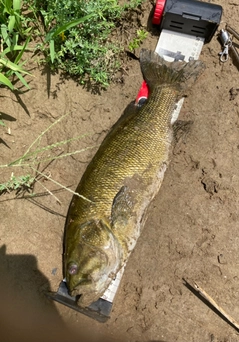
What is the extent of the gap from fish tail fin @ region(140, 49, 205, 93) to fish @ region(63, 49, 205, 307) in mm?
79

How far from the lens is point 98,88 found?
→ 389 cm

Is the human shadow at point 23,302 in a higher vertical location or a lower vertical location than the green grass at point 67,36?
lower

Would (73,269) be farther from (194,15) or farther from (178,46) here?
(194,15)

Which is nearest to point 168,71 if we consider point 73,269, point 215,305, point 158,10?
point 158,10

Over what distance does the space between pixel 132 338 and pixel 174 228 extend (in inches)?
47.4

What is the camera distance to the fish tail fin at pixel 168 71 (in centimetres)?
361

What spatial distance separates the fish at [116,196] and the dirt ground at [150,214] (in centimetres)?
41

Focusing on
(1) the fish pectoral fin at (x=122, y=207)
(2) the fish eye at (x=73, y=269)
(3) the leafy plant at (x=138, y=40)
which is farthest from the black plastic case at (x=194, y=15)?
(2) the fish eye at (x=73, y=269)

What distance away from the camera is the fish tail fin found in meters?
3.61

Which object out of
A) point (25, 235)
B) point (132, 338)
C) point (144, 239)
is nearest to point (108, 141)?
point (144, 239)

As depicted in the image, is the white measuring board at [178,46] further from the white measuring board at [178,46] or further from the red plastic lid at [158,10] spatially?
the red plastic lid at [158,10]

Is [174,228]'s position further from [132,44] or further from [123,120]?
[132,44]

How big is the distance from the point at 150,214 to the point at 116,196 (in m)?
0.67

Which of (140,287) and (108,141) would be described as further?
(140,287)
